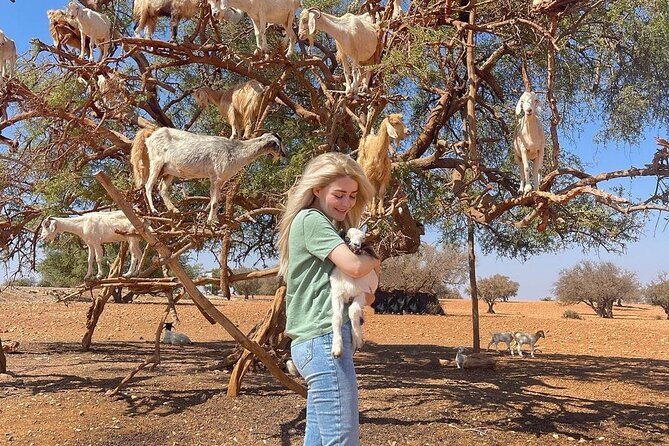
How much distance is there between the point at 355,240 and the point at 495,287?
37.0 meters

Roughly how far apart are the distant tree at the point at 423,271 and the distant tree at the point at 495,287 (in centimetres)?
705

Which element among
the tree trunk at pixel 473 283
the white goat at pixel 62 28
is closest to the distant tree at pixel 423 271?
the tree trunk at pixel 473 283

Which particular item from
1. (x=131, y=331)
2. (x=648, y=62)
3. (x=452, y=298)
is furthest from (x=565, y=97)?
(x=452, y=298)

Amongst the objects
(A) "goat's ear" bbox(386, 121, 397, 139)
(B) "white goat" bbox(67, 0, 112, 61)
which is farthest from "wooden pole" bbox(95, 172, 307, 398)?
(B) "white goat" bbox(67, 0, 112, 61)

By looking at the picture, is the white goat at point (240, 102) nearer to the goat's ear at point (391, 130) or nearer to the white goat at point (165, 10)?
the white goat at point (165, 10)

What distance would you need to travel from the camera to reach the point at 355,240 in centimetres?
237

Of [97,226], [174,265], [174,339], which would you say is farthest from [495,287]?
[174,265]

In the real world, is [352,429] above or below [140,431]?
above

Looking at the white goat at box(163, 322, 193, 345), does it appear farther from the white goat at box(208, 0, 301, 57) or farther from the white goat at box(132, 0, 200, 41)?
the white goat at box(208, 0, 301, 57)

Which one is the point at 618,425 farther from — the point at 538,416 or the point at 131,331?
the point at 131,331

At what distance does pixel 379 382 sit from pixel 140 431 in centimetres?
332

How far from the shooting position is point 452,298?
191 ft

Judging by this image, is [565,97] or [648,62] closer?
[648,62]

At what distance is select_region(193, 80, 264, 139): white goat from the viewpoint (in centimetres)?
699
